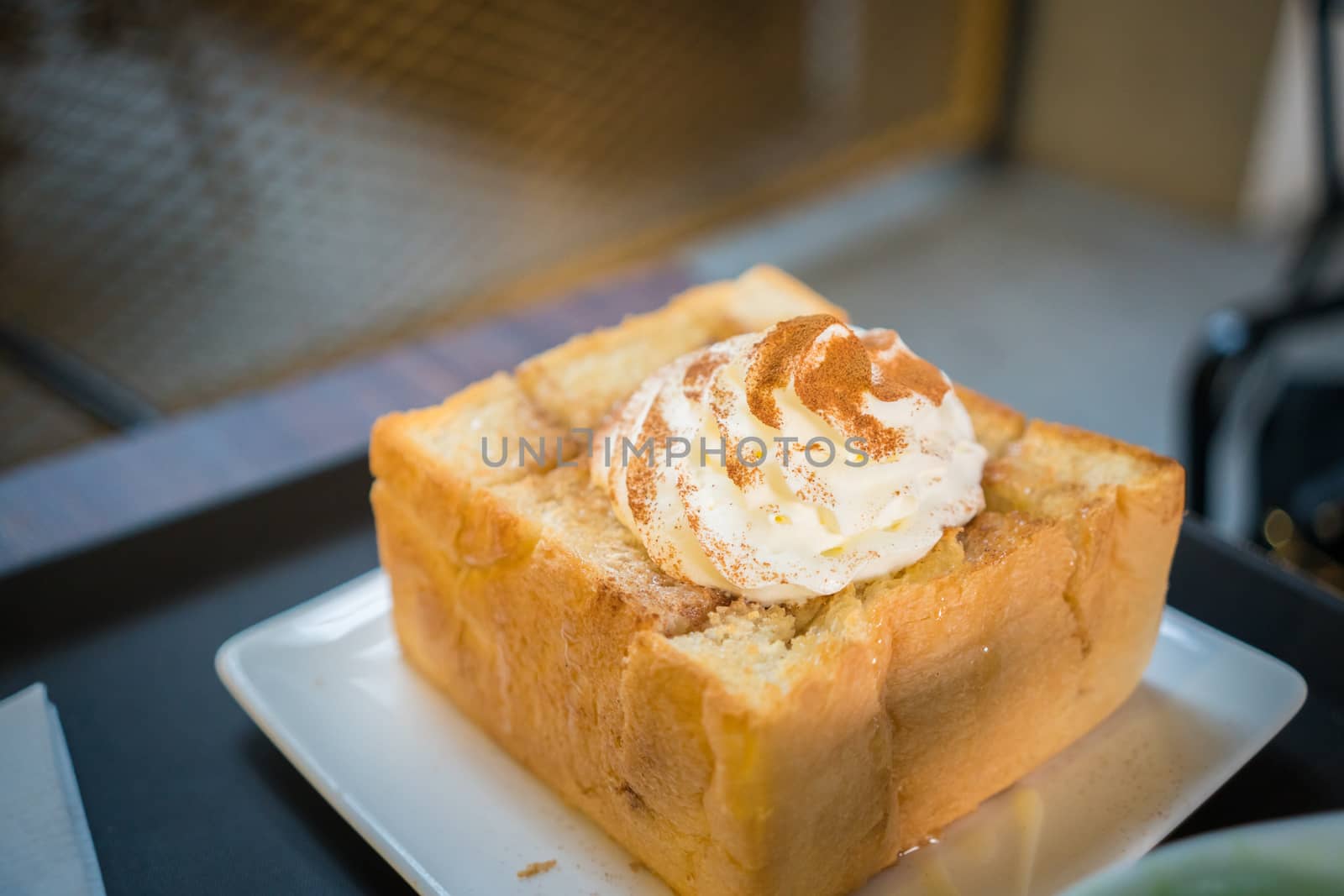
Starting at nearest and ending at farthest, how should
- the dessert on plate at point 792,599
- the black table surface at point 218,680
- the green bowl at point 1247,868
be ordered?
1. the green bowl at point 1247,868
2. the dessert on plate at point 792,599
3. the black table surface at point 218,680

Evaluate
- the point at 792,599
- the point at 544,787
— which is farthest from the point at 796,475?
the point at 544,787

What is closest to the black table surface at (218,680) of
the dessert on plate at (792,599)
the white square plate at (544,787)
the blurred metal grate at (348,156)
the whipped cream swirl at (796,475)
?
the white square plate at (544,787)

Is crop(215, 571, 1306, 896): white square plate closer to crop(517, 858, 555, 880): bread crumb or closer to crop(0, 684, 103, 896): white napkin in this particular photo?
crop(517, 858, 555, 880): bread crumb

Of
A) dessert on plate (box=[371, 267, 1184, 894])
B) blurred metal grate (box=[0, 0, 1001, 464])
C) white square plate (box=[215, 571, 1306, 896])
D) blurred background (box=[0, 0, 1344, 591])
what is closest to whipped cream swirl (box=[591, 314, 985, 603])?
dessert on plate (box=[371, 267, 1184, 894])

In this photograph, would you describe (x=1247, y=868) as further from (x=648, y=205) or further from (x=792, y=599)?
(x=648, y=205)

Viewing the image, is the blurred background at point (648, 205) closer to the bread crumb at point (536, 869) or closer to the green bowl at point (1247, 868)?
the bread crumb at point (536, 869)
